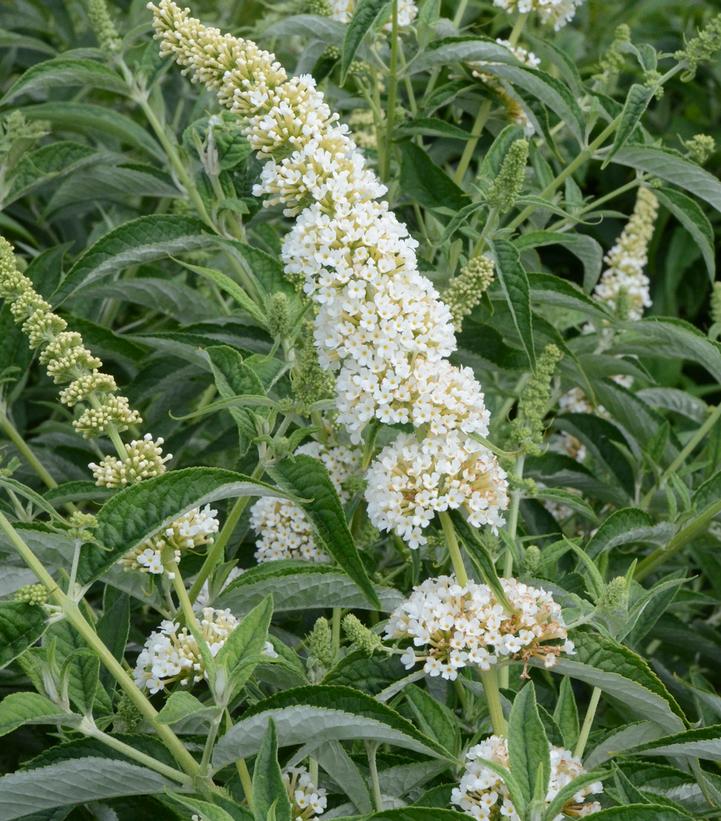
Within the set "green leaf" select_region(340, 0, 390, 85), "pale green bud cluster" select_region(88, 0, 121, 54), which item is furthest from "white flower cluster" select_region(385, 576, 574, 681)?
"pale green bud cluster" select_region(88, 0, 121, 54)

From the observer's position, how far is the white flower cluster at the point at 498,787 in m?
1.57

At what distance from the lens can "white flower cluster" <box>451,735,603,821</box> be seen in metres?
1.57

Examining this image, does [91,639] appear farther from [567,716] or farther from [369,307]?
[567,716]

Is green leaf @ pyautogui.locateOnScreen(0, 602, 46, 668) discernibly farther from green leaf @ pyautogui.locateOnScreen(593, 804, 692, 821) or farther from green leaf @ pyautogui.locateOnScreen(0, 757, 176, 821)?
green leaf @ pyautogui.locateOnScreen(593, 804, 692, 821)

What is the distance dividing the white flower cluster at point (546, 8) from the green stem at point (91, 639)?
5.53ft

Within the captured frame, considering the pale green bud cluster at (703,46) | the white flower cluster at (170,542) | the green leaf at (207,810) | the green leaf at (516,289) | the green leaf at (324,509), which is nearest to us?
the green leaf at (207,810)

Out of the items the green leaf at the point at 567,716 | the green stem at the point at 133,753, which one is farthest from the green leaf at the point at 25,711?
the green leaf at the point at 567,716

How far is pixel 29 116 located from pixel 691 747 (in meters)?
1.95

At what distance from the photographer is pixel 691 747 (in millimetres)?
1613

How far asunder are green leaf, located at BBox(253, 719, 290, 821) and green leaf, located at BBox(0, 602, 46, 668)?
0.31 metres

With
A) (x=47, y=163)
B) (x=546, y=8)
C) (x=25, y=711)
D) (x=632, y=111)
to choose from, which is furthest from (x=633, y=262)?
(x=25, y=711)

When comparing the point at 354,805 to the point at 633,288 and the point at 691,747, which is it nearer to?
the point at 691,747

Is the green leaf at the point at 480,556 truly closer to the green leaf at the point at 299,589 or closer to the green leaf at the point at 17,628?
the green leaf at the point at 299,589

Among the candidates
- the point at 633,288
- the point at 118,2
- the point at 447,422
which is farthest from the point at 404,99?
the point at 447,422
